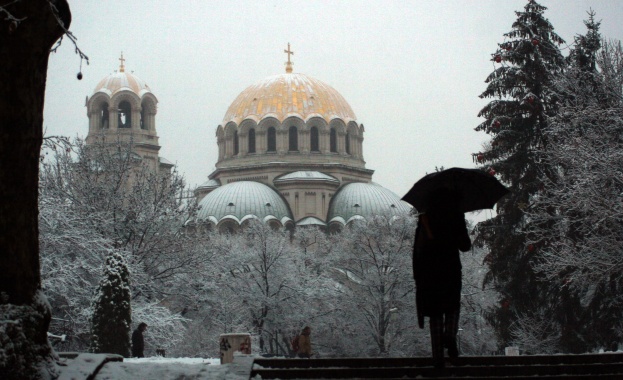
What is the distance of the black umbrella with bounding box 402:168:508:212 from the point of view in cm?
906

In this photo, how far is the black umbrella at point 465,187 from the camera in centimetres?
906

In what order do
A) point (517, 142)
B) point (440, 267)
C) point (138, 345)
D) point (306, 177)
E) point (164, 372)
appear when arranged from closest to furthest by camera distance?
point (164, 372) < point (440, 267) < point (138, 345) < point (517, 142) < point (306, 177)

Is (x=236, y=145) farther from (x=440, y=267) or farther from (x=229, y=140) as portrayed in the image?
(x=440, y=267)

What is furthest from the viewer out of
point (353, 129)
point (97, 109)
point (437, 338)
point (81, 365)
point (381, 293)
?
point (353, 129)

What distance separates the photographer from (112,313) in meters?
18.9

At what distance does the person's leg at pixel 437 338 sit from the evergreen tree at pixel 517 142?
16488 millimetres

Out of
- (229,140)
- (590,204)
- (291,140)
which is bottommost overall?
(590,204)

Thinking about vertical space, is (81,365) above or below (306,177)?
below

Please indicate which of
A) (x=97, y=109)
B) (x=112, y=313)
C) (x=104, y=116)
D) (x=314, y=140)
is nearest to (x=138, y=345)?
(x=112, y=313)

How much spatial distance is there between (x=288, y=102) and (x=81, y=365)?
212 feet

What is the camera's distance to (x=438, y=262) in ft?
25.7

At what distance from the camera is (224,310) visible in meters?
40.8

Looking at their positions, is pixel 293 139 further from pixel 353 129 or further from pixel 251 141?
pixel 353 129

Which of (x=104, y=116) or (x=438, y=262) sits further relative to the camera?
(x=104, y=116)
